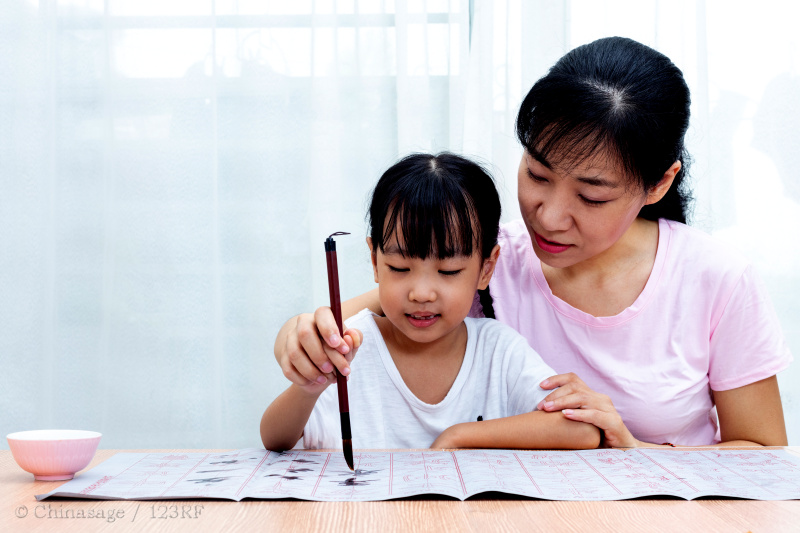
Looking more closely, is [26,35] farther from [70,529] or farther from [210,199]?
[70,529]

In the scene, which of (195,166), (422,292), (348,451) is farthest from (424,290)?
(195,166)

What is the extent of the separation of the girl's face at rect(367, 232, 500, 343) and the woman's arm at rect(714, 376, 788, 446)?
50 cm

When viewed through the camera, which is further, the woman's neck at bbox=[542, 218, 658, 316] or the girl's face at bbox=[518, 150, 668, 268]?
the woman's neck at bbox=[542, 218, 658, 316]

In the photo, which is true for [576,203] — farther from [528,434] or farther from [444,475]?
[444,475]

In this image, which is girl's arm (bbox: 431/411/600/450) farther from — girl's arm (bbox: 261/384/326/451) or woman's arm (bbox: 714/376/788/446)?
woman's arm (bbox: 714/376/788/446)

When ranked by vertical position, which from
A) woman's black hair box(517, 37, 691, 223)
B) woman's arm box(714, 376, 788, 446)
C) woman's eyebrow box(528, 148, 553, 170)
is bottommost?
woman's arm box(714, 376, 788, 446)

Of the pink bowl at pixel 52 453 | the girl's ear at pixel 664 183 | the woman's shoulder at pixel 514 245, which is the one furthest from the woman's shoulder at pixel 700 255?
the pink bowl at pixel 52 453

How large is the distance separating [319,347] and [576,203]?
486 millimetres

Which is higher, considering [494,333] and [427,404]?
[494,333]

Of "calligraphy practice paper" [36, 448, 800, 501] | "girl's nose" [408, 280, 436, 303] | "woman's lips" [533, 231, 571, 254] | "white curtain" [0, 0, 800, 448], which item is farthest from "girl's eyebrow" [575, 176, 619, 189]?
"white curtain" [0, 0, 800, 448]

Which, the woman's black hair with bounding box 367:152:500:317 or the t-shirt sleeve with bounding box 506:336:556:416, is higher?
the woman's black hair with bounding box 367:152:500:317

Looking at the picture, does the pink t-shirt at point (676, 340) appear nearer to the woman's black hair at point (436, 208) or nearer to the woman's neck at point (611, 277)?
the woman's neck at point (611, 277)

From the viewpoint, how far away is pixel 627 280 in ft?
4.34

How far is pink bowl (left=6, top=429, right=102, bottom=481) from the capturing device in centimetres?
74
